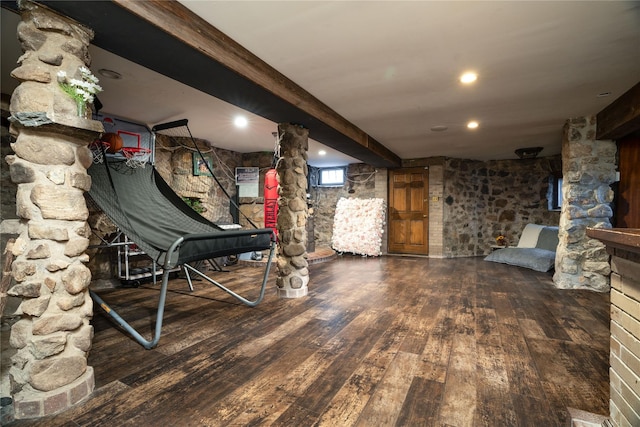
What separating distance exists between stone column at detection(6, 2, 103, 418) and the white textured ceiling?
76 centimetres

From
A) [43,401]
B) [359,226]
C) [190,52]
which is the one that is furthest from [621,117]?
[43,401]

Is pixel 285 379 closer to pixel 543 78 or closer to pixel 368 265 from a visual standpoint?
pixel 543 78

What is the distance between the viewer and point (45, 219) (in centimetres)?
145

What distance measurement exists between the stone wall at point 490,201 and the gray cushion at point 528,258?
0.93 metres

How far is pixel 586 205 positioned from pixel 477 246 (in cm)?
334

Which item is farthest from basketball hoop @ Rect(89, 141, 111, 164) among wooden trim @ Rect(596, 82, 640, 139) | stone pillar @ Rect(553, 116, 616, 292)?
stone pillar @ Rect(553, 116, 616, 292)

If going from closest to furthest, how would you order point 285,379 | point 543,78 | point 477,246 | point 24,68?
point 24,68
point 285,379
point 543,78
point 477,246

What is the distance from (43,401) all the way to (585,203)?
5223mm

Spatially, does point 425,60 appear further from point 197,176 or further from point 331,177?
point 331,177

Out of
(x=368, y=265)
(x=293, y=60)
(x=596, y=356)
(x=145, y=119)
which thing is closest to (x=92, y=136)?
(x=293, y=60)

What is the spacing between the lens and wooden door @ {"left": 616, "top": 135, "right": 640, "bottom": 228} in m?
3.53

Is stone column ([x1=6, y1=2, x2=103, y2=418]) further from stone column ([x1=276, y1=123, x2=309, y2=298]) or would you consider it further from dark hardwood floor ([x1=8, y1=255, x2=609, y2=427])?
stone column ([x1=276, y1=123, x2=309, y2=298])

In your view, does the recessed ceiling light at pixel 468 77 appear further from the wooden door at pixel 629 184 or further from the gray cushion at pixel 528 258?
the gray cushion at pixel 528 258

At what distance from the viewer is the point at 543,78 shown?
2.67 m
